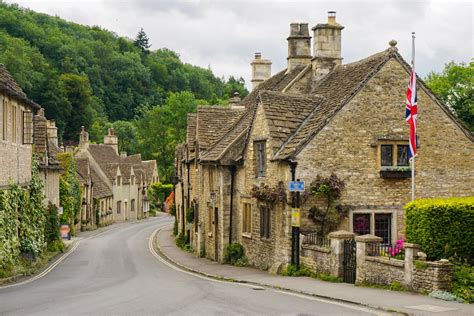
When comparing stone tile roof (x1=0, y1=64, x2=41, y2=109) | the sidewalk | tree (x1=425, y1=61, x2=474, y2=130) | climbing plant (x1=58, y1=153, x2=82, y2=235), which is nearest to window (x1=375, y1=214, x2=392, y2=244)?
the sidewalk

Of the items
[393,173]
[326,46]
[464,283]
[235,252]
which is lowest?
[235,252]

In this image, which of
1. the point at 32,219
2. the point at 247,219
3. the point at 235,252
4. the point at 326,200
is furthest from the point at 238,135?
the point at 32,219

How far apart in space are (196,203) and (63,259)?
316 inches

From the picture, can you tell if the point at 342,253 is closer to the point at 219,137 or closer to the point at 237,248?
the point at 237,248

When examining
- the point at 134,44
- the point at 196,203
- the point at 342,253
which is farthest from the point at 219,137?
the point at 134,44

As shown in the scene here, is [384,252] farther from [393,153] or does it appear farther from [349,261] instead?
[393,153]

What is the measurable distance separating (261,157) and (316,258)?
244 inches

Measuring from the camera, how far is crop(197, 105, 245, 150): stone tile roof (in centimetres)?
3722

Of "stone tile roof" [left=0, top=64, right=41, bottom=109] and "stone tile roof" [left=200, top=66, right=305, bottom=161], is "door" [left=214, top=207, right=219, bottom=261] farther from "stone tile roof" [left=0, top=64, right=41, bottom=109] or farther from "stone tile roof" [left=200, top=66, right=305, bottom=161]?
"stone tile roof" [left=0, top=64, right=41, bottom=109]

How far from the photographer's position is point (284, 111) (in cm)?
2753

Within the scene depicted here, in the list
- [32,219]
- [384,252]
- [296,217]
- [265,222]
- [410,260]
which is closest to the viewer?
[410,260]

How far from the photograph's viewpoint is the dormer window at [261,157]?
91.6ft

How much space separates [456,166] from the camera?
27.1 metres

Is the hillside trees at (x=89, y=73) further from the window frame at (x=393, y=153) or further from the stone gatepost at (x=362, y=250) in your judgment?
the stone gatepost at (x=362, y=250)
